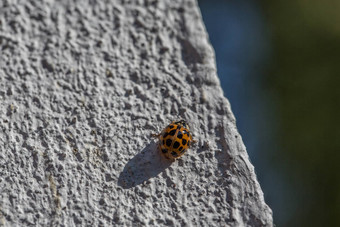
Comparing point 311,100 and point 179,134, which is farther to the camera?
point 311,100

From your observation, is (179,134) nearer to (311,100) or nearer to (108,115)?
(108,115)

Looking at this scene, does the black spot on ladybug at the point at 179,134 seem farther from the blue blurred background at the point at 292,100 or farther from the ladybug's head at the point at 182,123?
the blue blurred background at the point at 292,100

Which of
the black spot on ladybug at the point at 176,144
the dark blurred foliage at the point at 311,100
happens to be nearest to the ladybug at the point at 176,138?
the black spot on ladybug at the point at 176,144

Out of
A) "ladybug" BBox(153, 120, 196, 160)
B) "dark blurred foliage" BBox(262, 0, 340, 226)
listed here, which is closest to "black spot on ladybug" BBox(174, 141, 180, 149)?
"ladybug" BBox(153, 120, 196, 160)

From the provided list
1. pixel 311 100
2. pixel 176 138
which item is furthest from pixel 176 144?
pixel 311 100

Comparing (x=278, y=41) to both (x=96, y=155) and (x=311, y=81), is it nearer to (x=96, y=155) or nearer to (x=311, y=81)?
(x=311, y=81)

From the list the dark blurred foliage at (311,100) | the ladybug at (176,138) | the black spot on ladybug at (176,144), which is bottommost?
the black spot on ladybug at (176,144)
